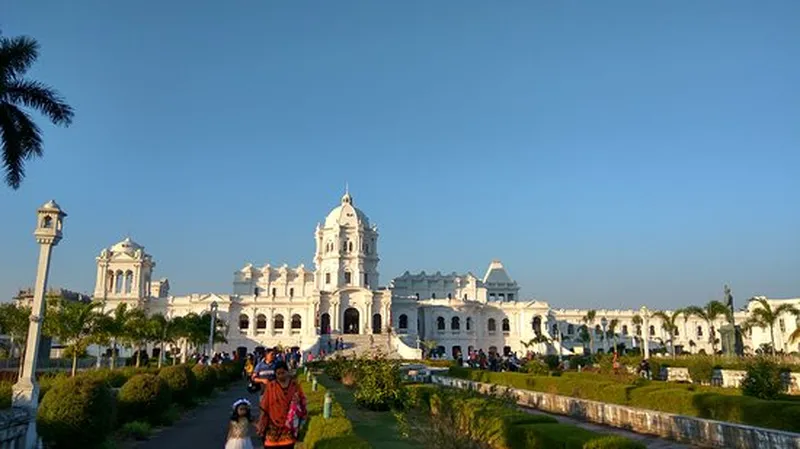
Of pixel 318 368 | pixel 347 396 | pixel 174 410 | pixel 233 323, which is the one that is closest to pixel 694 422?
pixel 347 396

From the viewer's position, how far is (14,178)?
70.8ft

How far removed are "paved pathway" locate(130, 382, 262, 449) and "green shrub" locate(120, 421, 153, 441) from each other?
0.76ft

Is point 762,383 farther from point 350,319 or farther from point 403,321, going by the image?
point 403,321

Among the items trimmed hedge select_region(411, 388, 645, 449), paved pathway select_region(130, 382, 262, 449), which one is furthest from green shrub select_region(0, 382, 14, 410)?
trimmed hedge select_region(411, 388, 645, 449)

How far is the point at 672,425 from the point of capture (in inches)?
590

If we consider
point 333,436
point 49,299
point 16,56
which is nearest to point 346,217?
point 49,299

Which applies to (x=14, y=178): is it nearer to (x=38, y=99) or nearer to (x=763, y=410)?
(x=38, y=99)

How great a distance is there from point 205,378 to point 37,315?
43.0ft

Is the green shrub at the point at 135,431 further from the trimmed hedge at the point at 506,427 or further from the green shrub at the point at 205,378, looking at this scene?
the green shrub at the point at 205,378

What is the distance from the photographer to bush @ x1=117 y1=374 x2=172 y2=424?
631 inches

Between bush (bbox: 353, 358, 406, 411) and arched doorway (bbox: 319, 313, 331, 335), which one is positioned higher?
arched doorway (bbox: 319, 313, 331, 335)

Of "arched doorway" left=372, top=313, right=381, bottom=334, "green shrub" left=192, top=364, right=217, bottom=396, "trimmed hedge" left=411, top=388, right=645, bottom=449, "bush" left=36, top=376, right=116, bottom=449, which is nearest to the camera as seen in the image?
"trimmed hedge" left=411, top=388, right=645, bottom=449

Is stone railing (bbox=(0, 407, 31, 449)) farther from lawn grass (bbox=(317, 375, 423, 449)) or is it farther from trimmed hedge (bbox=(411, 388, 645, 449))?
trimmed hedge (bbox=(411, 388, 645, 449))

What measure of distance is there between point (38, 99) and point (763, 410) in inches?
946
